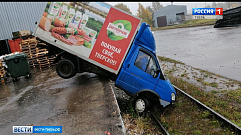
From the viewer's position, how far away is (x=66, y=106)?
756 cm

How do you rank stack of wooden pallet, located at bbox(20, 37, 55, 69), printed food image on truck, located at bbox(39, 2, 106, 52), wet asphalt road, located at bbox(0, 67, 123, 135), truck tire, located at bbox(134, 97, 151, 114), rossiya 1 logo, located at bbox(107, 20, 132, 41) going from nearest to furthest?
wet asphalt road, located at bbox(0, 67, 123, 135)
truck tire, located at bbox(134, 97, 151, 114)
rossiya 1 logo, located at bbox(107, 20, 132, 41)
printed food image on truck, located at bbox(39, 2, 106, 52)
stack of wooden pallet, located at bbox(20, 37, 55, 69)

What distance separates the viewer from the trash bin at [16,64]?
13.0 m

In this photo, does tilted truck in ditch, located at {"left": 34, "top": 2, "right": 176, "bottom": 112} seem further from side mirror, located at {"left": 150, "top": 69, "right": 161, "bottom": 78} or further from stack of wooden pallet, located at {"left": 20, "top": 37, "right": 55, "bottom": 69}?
stack of wooden pallet, located at {"left": 20, "top": 37, "right": 55, "bottom": 69}

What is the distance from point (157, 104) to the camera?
867cm

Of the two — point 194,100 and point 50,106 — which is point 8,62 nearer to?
point 50,106

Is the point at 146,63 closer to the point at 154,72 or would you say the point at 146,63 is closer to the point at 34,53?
the point at 154,72

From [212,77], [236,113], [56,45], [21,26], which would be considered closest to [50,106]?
Answer: [56,45]

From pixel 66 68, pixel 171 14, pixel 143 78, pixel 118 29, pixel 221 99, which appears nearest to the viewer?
pixel 143 78

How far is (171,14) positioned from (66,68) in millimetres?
69743

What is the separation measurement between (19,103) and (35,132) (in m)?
3.34

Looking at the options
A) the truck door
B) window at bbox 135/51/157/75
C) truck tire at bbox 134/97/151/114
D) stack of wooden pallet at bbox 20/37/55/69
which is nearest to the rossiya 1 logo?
the truck door

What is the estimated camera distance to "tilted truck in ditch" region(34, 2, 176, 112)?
26.3 ft

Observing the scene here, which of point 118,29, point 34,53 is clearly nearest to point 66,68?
point 118,29

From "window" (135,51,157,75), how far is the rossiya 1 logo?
3.31 feet
